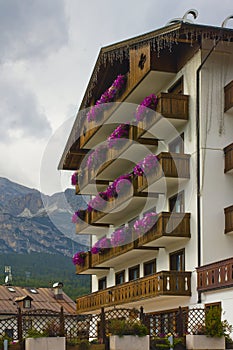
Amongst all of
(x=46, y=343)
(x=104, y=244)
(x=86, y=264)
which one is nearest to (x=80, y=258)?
(x=86, y=264)

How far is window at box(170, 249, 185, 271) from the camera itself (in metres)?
30.3

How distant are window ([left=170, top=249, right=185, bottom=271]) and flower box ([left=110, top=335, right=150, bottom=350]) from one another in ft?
31.2

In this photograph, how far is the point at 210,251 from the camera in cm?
2853

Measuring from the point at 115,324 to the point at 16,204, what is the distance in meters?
126

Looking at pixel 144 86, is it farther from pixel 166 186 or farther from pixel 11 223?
pixel 11 223

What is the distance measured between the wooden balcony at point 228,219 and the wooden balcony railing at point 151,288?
89.3 inches

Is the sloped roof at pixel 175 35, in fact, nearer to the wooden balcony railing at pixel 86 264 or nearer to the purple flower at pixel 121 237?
the purple flower at pixel 121 237

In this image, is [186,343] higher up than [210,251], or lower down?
lower down

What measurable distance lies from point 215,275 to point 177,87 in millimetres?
8971

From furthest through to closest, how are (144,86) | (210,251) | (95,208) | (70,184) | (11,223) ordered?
(11,223)
(70,184)
(95,208)
(144,86)
(210,251)

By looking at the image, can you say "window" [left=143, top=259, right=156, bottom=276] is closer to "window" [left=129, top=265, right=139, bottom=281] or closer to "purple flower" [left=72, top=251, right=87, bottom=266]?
"window" [left=129, top=265, right=139, bottom=281]

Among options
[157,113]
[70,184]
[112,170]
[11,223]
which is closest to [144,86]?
[157,113]

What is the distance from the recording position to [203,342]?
69.3 ft

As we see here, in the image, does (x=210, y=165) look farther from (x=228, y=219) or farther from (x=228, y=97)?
(x=228, y=97)
